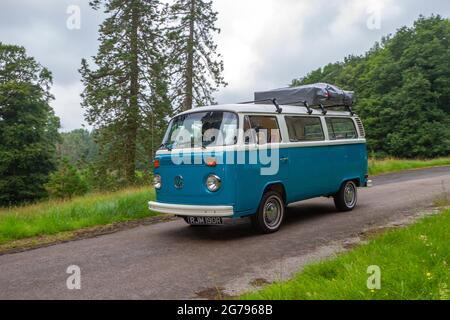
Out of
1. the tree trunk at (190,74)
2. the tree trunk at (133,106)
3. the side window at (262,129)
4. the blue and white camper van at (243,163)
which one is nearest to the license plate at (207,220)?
the blue and white camper van at (243,163)

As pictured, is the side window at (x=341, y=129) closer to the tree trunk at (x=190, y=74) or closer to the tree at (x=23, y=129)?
the tree trunk at (x=190, y=74)

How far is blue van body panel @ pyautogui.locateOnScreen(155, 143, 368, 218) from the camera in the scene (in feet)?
21.9

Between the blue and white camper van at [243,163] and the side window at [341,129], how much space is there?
33 centimetres

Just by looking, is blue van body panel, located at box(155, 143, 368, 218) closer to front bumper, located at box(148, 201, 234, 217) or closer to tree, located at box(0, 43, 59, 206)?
front bumper, located at box(148, 201, 234, 217)

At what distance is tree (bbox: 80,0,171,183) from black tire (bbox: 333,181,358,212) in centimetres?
1645

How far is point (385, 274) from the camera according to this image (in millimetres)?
4309

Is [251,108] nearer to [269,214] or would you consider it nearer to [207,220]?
[269,214]

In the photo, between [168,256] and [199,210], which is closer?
[168,256]

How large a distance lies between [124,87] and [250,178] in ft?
64.2

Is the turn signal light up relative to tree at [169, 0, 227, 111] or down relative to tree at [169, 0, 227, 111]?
down

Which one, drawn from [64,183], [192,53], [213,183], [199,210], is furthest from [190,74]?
[64,183]

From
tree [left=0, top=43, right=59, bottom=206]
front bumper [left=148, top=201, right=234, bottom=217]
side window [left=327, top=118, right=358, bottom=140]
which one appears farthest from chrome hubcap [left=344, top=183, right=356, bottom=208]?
tree [left=0, top=43, right=59, bottom=206]

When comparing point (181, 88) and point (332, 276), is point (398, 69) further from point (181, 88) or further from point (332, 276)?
point (332, 276)
